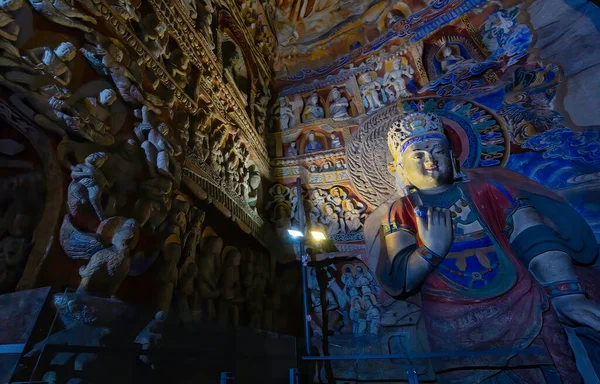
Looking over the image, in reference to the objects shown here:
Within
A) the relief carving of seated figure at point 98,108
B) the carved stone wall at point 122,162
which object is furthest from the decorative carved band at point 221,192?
the relief carving of seated figure at point 98,108

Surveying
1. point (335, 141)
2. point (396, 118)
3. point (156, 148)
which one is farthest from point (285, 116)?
point (156, 148)

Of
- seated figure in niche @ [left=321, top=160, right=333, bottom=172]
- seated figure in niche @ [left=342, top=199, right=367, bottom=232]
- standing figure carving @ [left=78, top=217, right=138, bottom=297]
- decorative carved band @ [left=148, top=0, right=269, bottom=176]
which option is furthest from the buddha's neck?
standing figure carving @ [left=78, top=217, right=138, bottom=297]

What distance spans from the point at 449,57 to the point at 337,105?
7.65 ft

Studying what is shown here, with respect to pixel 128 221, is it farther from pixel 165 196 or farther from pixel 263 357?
pixel 263 357

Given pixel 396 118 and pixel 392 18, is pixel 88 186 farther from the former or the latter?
pixel 392 18

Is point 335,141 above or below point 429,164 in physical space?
above

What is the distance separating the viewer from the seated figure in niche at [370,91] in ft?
20.8

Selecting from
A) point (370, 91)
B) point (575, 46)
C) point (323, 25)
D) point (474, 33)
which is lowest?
point (575, 46)

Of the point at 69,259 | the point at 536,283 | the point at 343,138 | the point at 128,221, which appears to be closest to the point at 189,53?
the point at 128,221

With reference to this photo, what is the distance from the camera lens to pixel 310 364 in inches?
144

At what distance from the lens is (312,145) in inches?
256

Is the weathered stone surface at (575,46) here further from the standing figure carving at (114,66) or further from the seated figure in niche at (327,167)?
the standing figure carving at (114,66)

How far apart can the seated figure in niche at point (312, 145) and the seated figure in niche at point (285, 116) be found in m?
0.55

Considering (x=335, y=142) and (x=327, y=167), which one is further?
(x=335, y=142)
